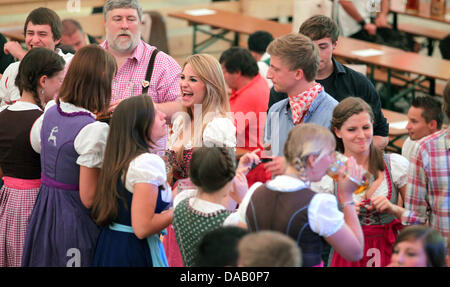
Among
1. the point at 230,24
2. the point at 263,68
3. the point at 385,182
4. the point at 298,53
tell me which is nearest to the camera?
the point at 385,182

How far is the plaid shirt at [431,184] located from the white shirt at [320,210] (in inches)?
19.7

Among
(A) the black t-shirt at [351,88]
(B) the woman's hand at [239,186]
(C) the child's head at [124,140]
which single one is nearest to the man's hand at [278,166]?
(B) the woman's hand at [239,186]

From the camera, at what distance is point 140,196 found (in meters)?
2.59

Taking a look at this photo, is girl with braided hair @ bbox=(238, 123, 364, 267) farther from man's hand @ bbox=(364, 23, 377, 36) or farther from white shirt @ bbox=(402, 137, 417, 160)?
man's hand @ bbox=(364, 23, 377, 36)

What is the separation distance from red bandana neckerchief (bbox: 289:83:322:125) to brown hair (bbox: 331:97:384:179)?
0.21 meters

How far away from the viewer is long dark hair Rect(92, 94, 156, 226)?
8.69 feet

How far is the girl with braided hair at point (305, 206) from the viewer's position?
90.0 inches

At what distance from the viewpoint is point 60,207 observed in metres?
2.86

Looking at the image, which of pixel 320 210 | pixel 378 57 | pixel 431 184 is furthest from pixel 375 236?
pixel 378 57

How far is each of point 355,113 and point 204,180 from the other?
79cm

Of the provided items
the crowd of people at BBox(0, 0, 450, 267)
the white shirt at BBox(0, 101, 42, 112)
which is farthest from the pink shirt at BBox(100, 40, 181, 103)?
the white shirt at BBox(0, 101, 42, 112)

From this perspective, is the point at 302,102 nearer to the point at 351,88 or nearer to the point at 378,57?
the point at 351,88

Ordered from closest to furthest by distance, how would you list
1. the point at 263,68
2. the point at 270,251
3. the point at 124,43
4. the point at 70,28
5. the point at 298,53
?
the point at 270,251
the point at 298,53
the point at 124,43
the point at 263,68
the point at 70,28

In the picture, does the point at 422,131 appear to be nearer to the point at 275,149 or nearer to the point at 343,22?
the point at 275,149
